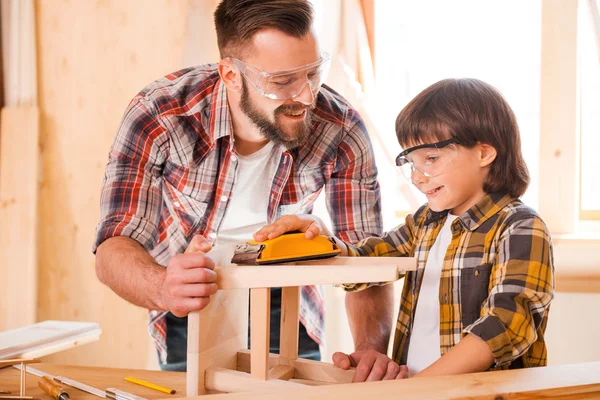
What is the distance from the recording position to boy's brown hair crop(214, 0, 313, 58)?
172cm

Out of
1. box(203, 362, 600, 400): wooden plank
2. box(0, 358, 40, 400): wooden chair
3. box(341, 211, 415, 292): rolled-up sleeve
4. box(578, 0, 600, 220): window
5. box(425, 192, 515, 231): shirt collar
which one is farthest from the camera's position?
box(578, 0, 600, 220): window

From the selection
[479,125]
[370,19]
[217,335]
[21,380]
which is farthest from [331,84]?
[21,380]

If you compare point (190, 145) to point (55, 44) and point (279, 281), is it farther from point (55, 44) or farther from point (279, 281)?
point (55, 44)

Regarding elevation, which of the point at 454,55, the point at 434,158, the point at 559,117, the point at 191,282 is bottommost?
the point at 191,282

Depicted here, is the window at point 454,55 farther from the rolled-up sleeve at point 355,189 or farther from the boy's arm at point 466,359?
the boy's arm at point 466,359

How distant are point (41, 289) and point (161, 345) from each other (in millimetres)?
1472

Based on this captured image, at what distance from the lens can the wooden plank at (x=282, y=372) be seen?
46.6 inches

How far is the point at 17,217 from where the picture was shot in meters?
3.15

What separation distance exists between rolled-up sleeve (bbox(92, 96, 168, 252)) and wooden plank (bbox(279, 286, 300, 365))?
1.84ft

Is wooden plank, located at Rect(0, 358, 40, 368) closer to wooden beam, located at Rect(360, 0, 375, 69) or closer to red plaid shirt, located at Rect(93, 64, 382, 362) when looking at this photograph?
red plaid shirt, located at Rect(93, 64, 382, 362)

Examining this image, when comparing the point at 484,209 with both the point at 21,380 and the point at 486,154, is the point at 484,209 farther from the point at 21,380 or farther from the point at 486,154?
the point at 21,380

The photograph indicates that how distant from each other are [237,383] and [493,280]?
535 mm

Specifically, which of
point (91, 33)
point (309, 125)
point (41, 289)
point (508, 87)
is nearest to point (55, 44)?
point (91, 33)

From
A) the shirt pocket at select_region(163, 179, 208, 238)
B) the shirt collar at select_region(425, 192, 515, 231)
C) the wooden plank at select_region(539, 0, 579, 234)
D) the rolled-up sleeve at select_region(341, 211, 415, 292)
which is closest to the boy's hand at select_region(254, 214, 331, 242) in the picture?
the rolled-up sleeve at select_region(341, 211, 415, 292)
